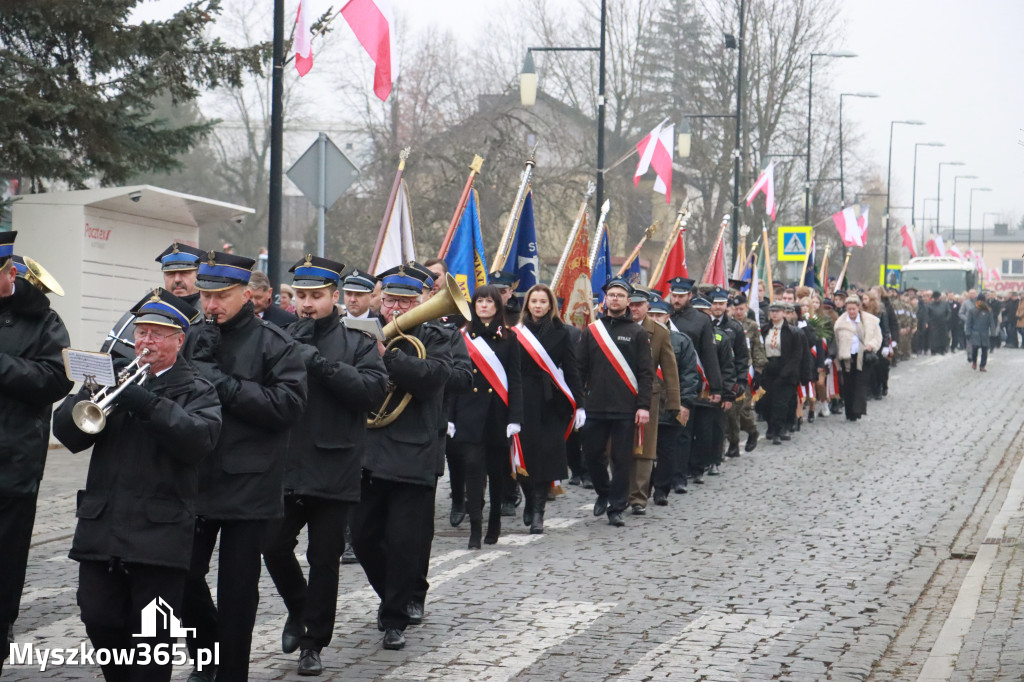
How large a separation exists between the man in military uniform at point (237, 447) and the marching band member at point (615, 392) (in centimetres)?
608

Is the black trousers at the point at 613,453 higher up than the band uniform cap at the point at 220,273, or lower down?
lower down

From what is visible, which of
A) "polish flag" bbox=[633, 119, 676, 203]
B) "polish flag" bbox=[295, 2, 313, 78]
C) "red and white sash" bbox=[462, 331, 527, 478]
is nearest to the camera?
"red and white sash" bbox=[462, 331, 527, 478]

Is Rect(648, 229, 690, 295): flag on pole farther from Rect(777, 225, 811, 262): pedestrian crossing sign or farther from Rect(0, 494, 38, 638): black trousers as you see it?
Rect(0, 494, 38, 638): black trousers

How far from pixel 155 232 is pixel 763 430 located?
9183 millimetres

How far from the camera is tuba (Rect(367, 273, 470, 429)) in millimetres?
7726

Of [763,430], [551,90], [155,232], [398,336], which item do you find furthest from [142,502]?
[551,90]

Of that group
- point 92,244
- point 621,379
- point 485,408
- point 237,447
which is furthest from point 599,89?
point 237,447

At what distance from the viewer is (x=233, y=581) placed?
20.0 feet

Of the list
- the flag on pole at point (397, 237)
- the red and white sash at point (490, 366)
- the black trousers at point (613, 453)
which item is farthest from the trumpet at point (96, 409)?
the flag on pole at point (397, 237)

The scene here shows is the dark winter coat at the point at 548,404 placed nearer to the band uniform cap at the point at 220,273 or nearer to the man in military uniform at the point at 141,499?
the band uniform cap at the point at 220,273

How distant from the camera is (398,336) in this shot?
25.4 feet

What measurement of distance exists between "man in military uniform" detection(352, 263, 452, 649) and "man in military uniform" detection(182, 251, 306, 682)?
123 centimetres

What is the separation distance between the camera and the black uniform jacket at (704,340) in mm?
14453

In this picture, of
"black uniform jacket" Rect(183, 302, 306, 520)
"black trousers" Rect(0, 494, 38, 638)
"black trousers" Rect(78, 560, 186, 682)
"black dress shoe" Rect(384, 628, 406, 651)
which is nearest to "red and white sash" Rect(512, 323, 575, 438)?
"black dress shoe" Rect(384, 628, 406, 651)
